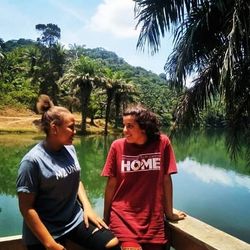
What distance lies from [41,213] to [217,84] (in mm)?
5699

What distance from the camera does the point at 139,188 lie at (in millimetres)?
2564

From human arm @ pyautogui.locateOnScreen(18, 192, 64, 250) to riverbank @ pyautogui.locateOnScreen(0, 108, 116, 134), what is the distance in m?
33.4

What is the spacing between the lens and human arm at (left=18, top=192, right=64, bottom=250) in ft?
7.04

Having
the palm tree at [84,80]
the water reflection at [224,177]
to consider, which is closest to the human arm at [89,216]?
the water reflection at [224,177]

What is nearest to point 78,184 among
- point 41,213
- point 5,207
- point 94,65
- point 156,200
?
point 41,213

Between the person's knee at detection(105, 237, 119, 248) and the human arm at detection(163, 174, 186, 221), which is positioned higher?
the human arm at detection(163, 174, 186, 221)

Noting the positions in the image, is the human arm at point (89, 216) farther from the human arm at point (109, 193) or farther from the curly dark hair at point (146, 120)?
the curly dark hair at point (146, 120)

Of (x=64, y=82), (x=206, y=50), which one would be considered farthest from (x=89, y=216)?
(x=64, y=82)

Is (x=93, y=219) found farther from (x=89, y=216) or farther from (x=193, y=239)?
(x=193, y=239)

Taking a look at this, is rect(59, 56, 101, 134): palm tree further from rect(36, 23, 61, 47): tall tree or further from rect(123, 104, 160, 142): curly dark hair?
rect(123, 104, 160, 142): curly dark hair

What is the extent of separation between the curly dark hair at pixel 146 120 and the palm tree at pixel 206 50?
→ 13.9 feet

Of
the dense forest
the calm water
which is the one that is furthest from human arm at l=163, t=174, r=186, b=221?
the dense forest

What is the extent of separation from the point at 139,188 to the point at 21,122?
38299 mm

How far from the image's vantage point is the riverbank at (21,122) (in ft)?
122
